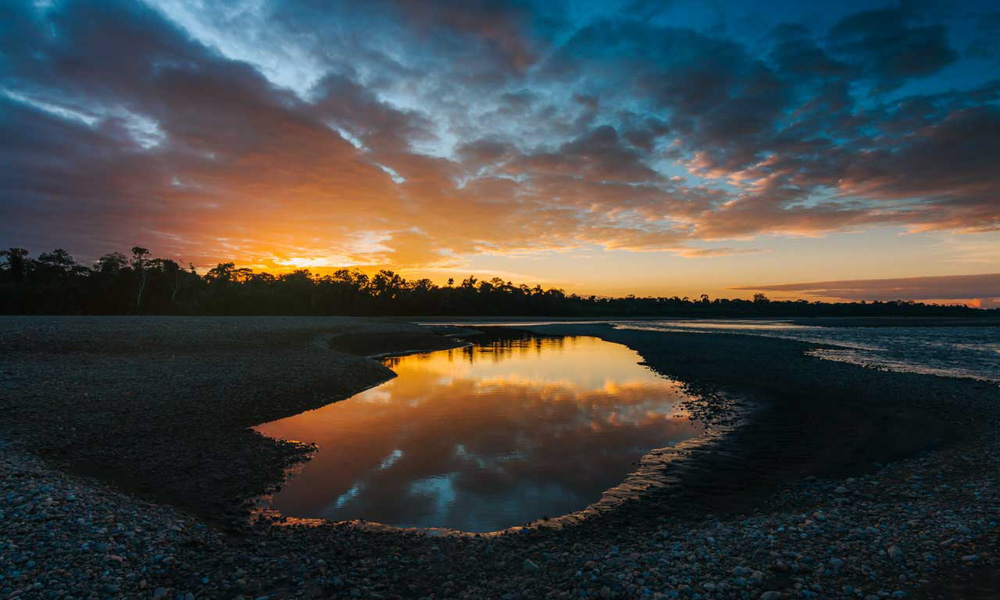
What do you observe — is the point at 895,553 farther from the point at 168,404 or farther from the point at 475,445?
the point at 168,404

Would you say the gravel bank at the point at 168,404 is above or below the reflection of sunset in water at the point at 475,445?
above

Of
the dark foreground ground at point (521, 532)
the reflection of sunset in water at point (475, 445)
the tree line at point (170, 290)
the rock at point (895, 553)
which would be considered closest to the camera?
the dark foreground ground at point (521, 532)

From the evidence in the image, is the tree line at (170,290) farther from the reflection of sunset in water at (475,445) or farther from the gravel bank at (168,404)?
the reflection of sunset in water at (475,445)

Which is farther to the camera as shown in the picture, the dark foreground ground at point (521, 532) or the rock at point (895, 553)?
the rock at point (895, 553)

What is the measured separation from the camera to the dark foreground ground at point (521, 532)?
22.8ft

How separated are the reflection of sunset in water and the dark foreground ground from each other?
1173 millimetres

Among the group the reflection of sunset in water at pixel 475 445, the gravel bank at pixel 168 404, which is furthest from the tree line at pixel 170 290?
the reflection of sunset in water at pixel 475 445

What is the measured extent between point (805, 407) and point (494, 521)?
1777 cm

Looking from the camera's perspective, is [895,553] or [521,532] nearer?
[895,553]

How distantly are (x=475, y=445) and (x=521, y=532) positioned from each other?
6.84 metres

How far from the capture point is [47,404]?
17.2 m

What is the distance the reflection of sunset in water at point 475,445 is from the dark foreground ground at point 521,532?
1173 mm

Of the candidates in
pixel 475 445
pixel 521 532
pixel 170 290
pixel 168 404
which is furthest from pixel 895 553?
pixel 170 290

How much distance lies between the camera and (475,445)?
53.5 ft
